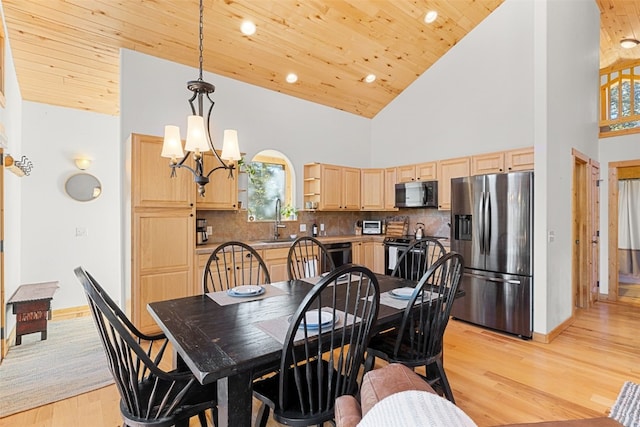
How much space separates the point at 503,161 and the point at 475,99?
3.78 feet

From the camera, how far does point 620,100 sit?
16.4 ft

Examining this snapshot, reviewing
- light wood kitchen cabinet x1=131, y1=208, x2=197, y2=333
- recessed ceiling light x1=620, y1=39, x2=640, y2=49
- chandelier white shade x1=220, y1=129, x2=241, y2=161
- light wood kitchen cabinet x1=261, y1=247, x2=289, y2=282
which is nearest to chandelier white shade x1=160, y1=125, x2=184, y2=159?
chandelier white shade x1=220, y1=129, x2=241, y2=161

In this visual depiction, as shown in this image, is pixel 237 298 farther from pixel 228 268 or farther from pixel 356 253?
pixel 356 253

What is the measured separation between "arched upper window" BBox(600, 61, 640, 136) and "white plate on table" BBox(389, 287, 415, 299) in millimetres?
4947

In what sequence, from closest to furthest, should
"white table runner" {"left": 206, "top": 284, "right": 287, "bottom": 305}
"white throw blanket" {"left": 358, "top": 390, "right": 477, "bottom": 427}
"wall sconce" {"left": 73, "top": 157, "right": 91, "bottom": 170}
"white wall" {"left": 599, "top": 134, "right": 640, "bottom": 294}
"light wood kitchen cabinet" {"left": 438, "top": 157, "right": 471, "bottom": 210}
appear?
"white throw blanket" {"left": 358, "top": 390, "right": 477, "bottom": 427} < "white table runner" {"left": 206, "top": 284, "right": 287, "bottom": 305} < "wall sconce" {"left": 73, "top": 157, "right": 91, "bottom": 170} < "light wood kitchen cabinet" {"left": 438, "top": 157, "right": 471, "bottom": 210} < "white wall" {"left": 599, "top": 134, "right": 640, "bottom": 294}

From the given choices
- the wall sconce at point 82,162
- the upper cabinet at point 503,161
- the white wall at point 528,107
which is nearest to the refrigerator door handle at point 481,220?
the white wall at point 528,107

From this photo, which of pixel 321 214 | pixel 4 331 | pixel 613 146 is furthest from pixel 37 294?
pixel 613 146

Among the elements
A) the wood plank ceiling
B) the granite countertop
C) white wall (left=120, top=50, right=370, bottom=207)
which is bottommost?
the granite countertop

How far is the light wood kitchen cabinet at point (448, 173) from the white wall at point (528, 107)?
1.05ft

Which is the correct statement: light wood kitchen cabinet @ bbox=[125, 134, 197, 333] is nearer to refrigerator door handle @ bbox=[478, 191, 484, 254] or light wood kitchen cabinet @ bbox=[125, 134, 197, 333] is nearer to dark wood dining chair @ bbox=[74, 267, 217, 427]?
dark wood dining chair @ bbox=[74, 267, 217, 427]

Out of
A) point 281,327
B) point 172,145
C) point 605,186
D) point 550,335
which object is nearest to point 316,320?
point 281,327

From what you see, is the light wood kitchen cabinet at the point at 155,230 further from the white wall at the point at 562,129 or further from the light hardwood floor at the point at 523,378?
the white wall at the point at 562,129

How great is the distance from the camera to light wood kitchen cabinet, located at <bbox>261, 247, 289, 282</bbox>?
165 inches

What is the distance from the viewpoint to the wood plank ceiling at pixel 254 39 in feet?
10.5
